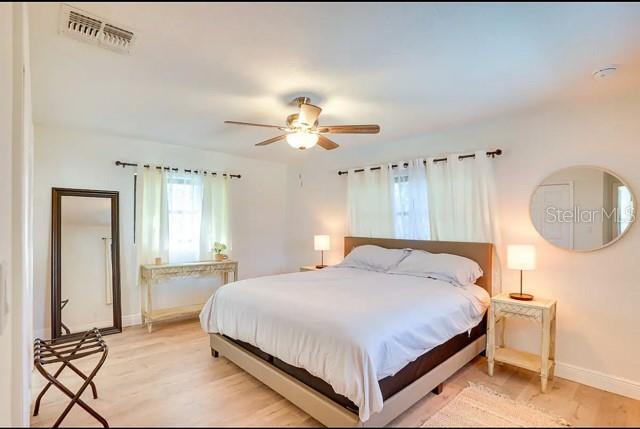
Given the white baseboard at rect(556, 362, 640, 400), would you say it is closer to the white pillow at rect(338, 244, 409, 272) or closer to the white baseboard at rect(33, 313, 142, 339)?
the white pillow at rect(338, 244, 409, 272)

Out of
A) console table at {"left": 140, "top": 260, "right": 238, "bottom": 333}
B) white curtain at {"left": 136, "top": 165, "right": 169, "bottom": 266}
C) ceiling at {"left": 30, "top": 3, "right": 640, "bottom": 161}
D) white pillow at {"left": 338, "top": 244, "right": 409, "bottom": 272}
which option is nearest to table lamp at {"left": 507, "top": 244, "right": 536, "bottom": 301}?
white pillow at {"left": 338, "top": 244, "right": 409, "bottom": 272}

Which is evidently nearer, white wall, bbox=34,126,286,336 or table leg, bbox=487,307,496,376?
table leg, bbox=487,307,496,376

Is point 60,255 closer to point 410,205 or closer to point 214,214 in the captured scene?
point 214,214

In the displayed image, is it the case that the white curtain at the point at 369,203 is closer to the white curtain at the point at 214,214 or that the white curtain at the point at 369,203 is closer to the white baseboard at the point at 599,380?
the white curtain at the point at 214,214

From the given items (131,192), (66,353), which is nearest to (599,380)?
(66,353)

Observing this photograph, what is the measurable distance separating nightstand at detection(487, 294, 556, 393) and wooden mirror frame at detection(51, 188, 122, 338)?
3655mm

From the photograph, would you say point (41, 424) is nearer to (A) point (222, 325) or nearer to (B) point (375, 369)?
(B) point (375, 369)

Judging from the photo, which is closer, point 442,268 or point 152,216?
point 442,268

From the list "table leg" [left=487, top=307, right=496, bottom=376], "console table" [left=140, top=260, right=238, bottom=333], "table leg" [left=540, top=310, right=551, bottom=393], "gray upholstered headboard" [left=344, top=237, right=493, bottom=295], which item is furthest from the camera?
"console table" [left=140, top=260, right=238, bottom=333]

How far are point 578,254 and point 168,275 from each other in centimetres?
428

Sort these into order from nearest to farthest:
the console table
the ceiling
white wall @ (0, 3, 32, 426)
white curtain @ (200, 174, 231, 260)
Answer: white wall @ (0, 3, 32, 426), the ceiling, the console table, white curtain @ (200, 174, 231, 260)

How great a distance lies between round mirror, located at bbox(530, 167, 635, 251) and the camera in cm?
255

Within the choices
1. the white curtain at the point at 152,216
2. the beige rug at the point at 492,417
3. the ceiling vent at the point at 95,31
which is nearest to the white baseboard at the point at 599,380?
the beige rug at the point at 492,417

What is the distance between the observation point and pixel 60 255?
133 inches
